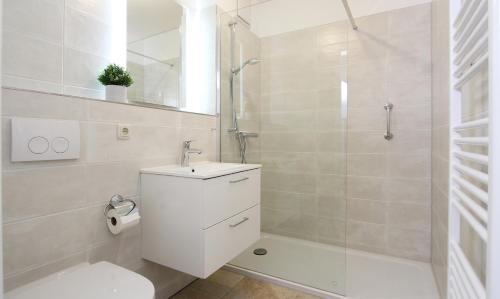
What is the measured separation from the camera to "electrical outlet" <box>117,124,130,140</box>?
1347mm

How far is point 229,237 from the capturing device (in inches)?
57.4

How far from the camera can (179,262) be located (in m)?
1.36

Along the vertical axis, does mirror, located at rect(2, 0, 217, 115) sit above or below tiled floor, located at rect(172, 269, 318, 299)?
above

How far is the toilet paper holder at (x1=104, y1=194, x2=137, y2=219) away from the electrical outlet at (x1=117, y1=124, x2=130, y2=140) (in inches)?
12.1

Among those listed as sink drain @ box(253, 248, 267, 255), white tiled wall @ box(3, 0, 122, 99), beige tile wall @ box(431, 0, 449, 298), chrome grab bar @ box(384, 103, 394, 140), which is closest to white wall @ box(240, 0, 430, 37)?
beige tile wall @ box(431, 0, 449, 298)

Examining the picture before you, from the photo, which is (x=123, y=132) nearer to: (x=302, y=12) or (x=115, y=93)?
(x=115, y=93)

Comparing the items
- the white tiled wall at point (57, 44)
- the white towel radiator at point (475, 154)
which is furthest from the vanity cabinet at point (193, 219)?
the white towel radiator at point (475, 154)

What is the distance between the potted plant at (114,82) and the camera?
4.41 feet

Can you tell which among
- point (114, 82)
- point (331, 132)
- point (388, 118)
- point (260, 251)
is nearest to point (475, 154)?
point (331, 132)

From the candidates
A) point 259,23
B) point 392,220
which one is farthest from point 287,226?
point 259,23

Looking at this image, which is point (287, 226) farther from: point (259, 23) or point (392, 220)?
point (259, 23)

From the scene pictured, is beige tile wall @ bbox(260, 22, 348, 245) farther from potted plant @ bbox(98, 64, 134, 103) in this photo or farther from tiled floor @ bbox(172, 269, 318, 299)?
potted plant @ bbox(98, 64, 134, 103)

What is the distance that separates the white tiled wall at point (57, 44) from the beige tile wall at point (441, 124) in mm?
1887

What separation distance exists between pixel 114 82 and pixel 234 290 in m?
1.49
